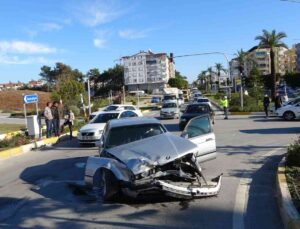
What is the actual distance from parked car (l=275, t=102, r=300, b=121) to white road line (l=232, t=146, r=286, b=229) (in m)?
18.2

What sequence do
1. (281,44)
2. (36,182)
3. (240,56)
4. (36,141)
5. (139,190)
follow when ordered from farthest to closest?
(240,56), (281,44), (36,141), (36,182), (139,190)

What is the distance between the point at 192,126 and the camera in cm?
1154

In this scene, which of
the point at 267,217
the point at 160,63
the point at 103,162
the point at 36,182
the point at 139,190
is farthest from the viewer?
the point at 160,63

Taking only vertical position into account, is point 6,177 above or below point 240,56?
below

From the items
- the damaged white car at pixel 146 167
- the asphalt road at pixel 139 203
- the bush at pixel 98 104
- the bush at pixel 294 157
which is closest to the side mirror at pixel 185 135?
the damaged white car at pixel 146 167

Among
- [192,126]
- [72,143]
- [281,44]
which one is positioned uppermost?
[281,44]

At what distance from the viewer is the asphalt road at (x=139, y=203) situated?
7211 mm

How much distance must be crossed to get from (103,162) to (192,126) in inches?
129

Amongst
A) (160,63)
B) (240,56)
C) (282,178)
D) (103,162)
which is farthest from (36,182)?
(160,63)

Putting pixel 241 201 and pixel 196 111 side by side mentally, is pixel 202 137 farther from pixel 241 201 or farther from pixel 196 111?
pixel 196 111

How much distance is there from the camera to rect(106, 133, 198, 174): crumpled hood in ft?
26.5

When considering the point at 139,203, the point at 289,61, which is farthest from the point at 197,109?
the point at 289,61

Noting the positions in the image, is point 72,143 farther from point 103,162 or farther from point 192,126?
point 103,162

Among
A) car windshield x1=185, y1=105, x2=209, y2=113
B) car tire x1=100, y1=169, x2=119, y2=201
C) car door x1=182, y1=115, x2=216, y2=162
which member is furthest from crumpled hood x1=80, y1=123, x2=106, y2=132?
car tire x1=100, y1=169, x2=119, y2=201
